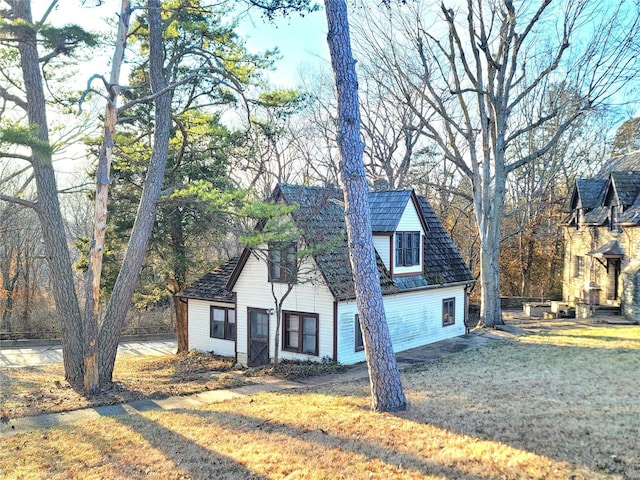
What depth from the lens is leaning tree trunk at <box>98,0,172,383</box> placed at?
Result: 43.7ft

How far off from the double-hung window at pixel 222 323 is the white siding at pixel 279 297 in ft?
3.38

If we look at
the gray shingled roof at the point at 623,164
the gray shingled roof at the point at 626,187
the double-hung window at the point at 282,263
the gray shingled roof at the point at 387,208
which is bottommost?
the double-hung window at the point at 282,263

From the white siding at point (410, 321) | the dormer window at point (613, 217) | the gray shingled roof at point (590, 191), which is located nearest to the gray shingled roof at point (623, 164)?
the gray shingled roof at point (590, 191)

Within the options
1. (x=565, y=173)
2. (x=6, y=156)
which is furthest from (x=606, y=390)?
(x=565, y=173)

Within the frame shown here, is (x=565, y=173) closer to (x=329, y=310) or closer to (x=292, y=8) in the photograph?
(x=329, y=310)

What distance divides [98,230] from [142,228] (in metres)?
1.84

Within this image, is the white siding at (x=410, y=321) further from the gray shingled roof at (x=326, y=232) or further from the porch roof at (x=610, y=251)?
the porch roof at (x=610, y=251)

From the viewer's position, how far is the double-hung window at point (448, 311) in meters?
20.3

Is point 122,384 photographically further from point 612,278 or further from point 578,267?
point 578,267

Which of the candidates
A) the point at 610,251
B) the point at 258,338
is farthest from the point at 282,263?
the point at 610,251

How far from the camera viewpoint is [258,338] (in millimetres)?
17562

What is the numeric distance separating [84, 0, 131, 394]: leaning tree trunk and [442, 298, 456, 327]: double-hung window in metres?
13.0

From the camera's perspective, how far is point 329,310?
51.6 ft

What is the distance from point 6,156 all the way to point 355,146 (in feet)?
27.3
